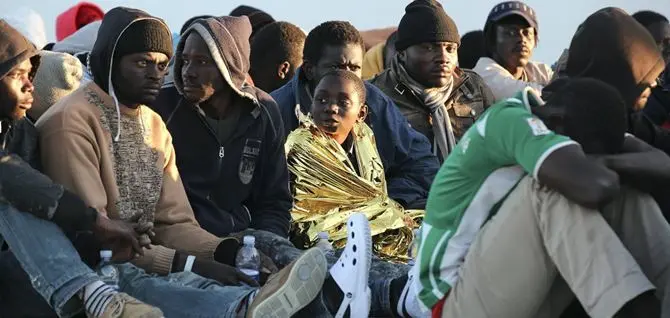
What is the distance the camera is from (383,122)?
6.34 m

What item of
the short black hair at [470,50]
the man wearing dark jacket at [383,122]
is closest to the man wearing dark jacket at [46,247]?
the man wearing dark jacket at [383,122]

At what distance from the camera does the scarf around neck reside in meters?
6.75

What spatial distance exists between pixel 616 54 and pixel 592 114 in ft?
2.29

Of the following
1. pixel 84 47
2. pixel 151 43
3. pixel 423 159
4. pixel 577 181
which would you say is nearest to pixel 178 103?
pixel 151 43

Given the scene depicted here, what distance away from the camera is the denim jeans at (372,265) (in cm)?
501

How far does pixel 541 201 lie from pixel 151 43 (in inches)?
80.6

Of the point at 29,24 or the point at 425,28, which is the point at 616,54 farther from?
the point at 29,24

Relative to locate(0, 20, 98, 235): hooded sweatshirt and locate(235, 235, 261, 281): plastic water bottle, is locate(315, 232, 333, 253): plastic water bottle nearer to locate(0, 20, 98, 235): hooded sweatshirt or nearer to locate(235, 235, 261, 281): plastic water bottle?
locate(235, 235, 261, 281): plastic water bottle

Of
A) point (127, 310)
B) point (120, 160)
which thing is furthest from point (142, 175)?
point (127, 310)

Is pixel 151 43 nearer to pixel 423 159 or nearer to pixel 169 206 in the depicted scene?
pixel 169 206

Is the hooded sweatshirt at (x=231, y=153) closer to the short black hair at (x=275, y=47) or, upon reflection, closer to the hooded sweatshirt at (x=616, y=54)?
the hooded sweatshirt at (x=616, y=54)

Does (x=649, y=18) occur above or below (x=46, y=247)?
below

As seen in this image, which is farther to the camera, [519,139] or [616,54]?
[616,54]

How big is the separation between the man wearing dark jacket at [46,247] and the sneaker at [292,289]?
0.37 metres
